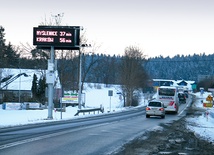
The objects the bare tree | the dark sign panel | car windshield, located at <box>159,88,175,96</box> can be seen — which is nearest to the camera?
the dark sign panel

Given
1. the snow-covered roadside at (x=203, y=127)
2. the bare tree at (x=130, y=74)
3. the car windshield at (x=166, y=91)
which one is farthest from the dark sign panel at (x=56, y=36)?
the bare tree at (x=130, y=74)

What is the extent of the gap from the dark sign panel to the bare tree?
130 feet

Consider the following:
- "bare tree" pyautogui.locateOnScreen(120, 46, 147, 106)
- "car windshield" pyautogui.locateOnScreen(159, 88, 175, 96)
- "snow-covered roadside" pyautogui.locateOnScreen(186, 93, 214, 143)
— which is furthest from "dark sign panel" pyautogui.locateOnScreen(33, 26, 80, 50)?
"bare tree" pyautogui.locateOnScreen(120, 46, 147, 106)

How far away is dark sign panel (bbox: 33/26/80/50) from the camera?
33.9 meters

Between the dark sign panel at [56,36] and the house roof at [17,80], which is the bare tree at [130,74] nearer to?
the house roof at [17,80]

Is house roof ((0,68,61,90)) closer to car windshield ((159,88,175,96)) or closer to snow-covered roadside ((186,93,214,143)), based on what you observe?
car windshield ((159,88,175,96))

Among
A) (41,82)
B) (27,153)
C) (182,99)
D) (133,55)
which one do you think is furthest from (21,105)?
(182,99)

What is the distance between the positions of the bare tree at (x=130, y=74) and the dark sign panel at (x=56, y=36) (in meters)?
39.7

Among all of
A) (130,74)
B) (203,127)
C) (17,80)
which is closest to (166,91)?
(203,127)

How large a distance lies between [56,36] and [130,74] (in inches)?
1608

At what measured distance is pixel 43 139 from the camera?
16.5 m

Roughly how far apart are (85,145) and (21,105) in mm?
36293

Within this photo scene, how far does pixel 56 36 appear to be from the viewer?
112 ft

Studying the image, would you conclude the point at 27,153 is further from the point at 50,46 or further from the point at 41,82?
the point at 41,82
